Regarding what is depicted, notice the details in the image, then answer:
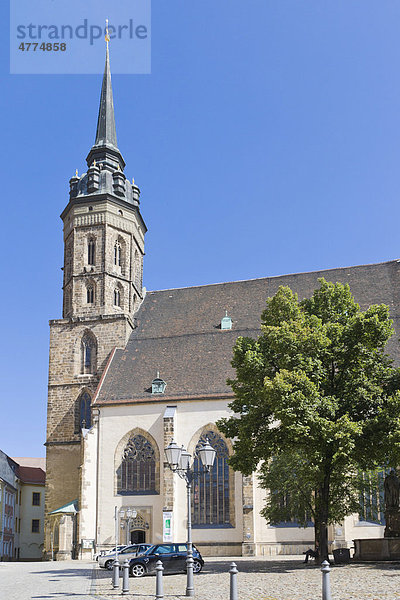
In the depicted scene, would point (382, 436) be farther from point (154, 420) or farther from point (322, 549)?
point (154, 420)

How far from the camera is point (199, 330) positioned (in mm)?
40656

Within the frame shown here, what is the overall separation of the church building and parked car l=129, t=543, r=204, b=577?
8.75 m

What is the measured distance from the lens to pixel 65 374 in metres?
41.1

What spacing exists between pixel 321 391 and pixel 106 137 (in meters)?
30.8

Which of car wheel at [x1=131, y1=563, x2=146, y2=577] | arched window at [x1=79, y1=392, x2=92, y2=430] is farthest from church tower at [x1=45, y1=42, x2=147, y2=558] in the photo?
car wheel at [x1=131, y1=563, x2=146, y2=577]

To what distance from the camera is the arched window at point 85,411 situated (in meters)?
39.5

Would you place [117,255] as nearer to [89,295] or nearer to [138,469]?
[89,295]

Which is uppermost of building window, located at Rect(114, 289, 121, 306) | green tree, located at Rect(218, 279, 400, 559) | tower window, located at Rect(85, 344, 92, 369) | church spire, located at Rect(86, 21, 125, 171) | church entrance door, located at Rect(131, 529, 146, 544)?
church spire, located at Rect(86, 21, 125, 171)

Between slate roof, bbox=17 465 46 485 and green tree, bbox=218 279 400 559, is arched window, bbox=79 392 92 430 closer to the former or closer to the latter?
green tree, bbox=218 279 400 559

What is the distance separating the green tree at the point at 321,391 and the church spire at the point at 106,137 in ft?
86.0

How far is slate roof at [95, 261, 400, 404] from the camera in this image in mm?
37000

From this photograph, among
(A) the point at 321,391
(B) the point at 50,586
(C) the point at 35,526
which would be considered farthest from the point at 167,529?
(C) the point at 35,526

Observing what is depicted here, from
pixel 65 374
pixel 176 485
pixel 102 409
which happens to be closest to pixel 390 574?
pixel 176 485

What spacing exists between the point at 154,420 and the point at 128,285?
10696 mm
